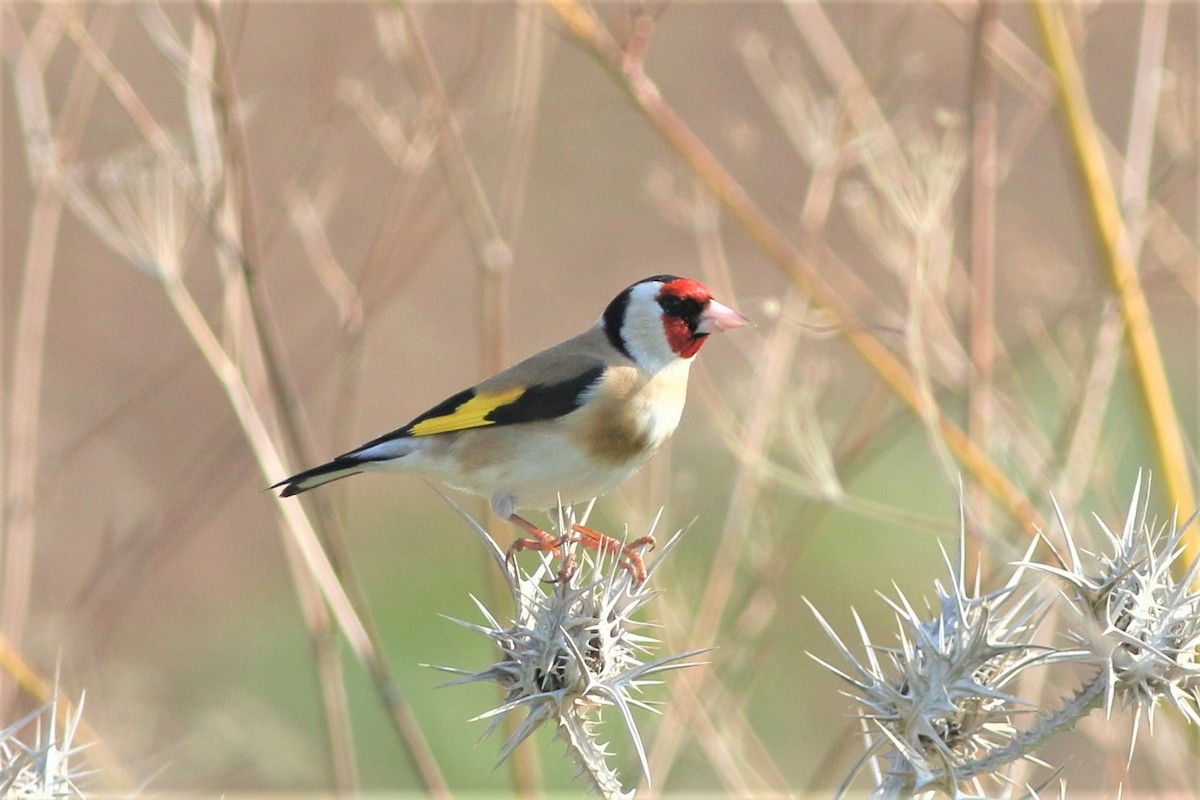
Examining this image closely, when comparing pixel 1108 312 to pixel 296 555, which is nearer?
pixel 1108 312

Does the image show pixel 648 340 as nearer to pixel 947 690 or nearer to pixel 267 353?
pixel 267 353

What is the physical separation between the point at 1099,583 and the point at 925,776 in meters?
0.42

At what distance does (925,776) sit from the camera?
2090mm

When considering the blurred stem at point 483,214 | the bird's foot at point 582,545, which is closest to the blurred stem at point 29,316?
the blurred stem at point 483,214

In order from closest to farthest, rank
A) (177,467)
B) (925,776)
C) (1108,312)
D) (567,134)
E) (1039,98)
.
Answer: (925,776) < (1108,312) < (1039,98) < (177,467) < (567,134)

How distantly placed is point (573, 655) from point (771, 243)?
160cm

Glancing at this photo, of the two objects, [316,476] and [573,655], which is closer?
[573,655]

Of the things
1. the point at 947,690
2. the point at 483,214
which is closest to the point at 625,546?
the point at 947,690

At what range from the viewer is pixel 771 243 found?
12.0 feet

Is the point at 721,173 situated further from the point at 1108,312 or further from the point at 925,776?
the point at 925,776

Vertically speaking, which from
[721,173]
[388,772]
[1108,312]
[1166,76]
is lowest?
[388,772]

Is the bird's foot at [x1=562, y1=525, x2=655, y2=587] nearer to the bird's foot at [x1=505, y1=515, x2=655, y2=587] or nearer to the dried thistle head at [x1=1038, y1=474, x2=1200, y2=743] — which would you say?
the bird's foot at [x1=505, y1=515, x2=655, y2=587]

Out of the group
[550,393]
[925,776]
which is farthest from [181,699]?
[925,776]

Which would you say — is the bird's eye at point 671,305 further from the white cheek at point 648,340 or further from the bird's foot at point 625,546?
the bird's foot at point 625,546
